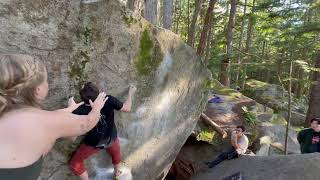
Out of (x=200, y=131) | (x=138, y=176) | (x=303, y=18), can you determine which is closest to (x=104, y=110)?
(x=138, y=176)

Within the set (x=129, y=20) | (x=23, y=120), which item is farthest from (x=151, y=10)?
(x=23, y=120)

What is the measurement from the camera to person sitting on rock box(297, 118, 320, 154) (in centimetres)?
805

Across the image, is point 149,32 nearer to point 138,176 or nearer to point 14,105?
point 138,176

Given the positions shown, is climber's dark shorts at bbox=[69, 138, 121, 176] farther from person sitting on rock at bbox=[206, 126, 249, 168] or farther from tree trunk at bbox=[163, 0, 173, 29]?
tree trunk at bbox=[163, 0, 173, 29]

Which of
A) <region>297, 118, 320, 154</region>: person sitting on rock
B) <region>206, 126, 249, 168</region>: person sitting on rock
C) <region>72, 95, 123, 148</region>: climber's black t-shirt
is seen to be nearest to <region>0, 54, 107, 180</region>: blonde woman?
<region>72, 95, 123, 148</region>: climber's black t-shirt

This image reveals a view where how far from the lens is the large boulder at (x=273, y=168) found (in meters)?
6.79

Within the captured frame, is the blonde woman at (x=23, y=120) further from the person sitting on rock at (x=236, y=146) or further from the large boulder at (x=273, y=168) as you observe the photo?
the person sitting on rock at (x=236, y=146)

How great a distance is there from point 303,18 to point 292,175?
749 cm

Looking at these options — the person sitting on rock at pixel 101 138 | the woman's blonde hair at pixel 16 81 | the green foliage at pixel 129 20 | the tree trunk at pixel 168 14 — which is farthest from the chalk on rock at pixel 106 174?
the tree trunk at pixel 168 14

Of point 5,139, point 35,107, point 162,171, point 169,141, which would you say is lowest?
point 162,171

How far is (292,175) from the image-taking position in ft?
22.2

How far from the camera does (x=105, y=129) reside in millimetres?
5391

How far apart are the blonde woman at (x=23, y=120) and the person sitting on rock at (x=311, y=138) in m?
6.77

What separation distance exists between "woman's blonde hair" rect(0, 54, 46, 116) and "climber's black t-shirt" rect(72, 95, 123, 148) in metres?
2.89
